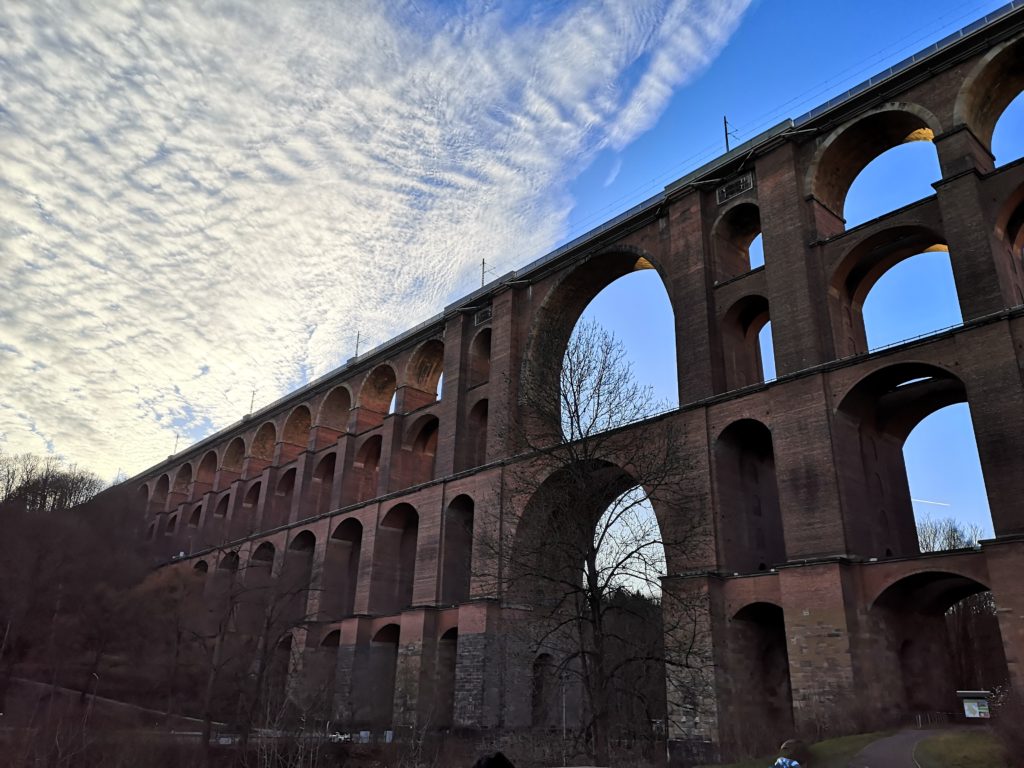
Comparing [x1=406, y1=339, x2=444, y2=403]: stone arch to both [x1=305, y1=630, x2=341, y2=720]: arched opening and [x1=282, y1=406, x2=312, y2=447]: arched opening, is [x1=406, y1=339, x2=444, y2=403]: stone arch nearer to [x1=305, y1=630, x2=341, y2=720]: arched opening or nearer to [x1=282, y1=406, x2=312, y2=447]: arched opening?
[x1=282, y1=406, x2=312, y2=447]: arched opening

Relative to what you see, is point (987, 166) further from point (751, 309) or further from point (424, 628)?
point (424, 628)

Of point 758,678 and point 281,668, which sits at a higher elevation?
point 758,678

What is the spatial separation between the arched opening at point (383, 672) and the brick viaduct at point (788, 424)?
15 centimetres

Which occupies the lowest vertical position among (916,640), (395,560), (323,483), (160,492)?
(916,640)

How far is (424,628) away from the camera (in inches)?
1029

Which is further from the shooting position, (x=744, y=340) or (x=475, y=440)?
(x=475, y=440)

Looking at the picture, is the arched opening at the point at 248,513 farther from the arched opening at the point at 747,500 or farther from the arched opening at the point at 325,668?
the arched opening at the point at 747,500

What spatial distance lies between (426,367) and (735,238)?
1633 cm

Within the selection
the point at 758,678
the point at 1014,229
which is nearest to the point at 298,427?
the point at 758,678

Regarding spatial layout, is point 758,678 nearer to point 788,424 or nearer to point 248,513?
point 788,424

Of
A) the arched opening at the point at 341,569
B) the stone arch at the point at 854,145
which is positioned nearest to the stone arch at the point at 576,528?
the stone arch at the point at 854,145

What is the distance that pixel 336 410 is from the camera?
4000cm

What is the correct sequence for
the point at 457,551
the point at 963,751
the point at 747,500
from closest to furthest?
the point at 963,751, the point at 747,500, the point at 457,551

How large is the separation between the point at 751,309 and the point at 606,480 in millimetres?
7963
